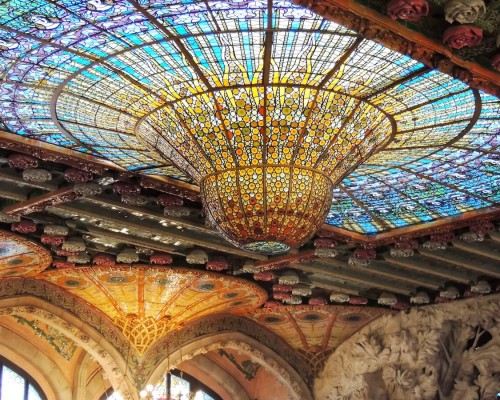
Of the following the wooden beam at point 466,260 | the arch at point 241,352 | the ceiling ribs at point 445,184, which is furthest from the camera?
the arch at point 241,352

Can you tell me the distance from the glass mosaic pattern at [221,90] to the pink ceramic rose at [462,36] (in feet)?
1.92

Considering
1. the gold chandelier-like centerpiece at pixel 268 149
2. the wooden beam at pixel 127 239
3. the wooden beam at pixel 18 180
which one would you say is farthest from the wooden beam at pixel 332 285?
the gold chandelier-like centerpiece at pixel 268 149

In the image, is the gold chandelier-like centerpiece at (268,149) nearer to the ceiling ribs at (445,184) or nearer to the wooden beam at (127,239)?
the ceiling ribs at (445,184)

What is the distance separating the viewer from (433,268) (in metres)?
13.5

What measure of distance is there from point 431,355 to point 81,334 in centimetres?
560

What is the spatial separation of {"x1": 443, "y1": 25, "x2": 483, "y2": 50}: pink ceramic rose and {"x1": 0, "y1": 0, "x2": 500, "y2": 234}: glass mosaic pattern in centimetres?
59

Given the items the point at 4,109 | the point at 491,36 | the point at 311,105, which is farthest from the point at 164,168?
the point at 491,36

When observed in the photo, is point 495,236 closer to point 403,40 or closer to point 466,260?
point 466,260

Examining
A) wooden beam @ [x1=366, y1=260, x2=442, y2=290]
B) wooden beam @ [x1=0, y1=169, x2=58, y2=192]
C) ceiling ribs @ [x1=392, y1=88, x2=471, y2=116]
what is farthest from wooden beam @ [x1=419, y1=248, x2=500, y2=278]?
wooden beam @ [x1=0, y1=169, x2=58, y2=192]

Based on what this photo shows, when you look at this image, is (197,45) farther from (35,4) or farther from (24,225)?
(24,225)

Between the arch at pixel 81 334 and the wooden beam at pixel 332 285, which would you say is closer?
the arch at pixel 81 334

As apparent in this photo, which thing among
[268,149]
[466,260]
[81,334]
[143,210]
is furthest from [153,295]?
[268,149]

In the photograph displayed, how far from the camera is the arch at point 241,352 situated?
15.0 metres

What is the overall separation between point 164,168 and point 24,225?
7.95 ft
